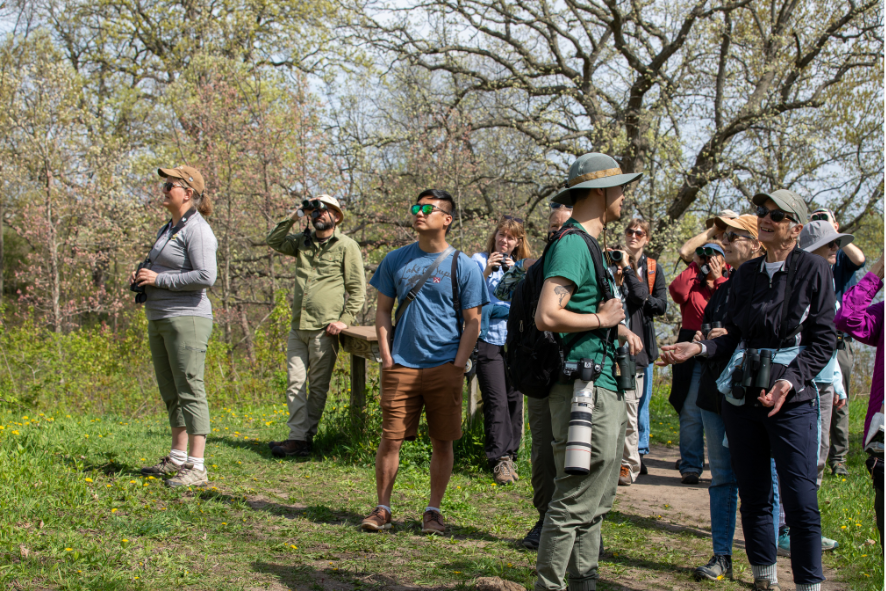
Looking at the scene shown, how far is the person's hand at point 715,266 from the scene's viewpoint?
5418 mm

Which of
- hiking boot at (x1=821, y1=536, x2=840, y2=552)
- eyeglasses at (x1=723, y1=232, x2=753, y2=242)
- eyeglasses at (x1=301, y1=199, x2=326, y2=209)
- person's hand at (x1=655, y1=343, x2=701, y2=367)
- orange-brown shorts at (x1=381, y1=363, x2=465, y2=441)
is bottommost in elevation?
hiking boot at (x1=821, y1=536, x2=840, y2=552)

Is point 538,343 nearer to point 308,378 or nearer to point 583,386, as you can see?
point 583,386

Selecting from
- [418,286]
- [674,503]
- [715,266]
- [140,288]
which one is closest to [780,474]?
[418,286]

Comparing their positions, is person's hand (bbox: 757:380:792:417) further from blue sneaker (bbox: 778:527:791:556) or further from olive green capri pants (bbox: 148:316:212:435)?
olive green capri pants (bbox: 148:316:212:435)

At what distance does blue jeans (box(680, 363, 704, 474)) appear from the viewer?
5852 millimetres

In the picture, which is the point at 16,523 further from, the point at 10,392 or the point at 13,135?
the point at 13,135

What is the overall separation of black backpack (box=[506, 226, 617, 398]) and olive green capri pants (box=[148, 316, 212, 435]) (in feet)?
8.68

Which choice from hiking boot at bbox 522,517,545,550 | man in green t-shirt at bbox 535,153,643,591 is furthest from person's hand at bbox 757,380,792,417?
hiking boot at bbox 522,517,545,550

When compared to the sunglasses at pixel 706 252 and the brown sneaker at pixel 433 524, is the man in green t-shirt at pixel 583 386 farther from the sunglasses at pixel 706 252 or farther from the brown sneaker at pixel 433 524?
the sunglasses at pixel 706 252

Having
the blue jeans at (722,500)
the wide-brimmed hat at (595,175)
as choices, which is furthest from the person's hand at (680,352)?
the wide-brimmed hat at (595,175)

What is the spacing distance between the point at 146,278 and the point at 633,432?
391 cm

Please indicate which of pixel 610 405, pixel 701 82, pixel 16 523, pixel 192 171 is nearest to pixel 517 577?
pixel 610 405

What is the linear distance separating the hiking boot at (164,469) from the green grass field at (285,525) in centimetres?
13

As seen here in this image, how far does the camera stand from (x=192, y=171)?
4.98 metres
